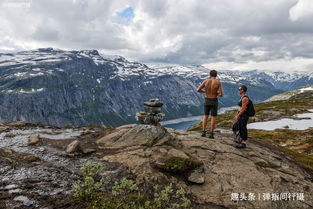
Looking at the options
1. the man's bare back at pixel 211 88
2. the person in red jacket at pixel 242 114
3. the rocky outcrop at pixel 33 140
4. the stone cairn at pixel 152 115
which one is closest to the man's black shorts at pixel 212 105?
the man's bare back at pixel 211 88

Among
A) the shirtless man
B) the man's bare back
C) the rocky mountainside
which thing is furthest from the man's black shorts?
the rocky mountainside

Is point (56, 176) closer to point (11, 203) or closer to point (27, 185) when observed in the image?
point (27, 185)

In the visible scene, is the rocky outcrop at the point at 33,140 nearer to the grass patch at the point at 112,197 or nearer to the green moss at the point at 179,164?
the grass patch at the point at 112,197

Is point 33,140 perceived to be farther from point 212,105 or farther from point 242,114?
point 242,114

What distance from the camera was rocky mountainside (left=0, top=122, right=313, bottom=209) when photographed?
12.0m

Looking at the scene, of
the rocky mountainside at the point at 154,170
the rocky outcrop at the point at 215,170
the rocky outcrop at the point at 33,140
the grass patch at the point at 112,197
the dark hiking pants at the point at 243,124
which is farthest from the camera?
the dark hiking pants at the point at 243,124

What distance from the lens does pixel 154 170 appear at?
1415cm

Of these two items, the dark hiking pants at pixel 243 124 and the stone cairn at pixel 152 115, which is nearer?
the dark hiking pants at pixel 243 124

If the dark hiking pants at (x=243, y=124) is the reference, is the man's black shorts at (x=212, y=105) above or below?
above

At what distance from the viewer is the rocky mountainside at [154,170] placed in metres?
12.0

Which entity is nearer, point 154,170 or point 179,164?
point 154,170

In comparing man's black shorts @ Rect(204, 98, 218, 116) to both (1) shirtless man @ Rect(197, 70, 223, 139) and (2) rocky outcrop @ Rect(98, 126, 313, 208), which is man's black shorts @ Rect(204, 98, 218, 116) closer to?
(1) shirtless man @ Rect(197, 70, 223, 139)

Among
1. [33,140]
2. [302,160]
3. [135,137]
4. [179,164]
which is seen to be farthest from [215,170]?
[302,160]

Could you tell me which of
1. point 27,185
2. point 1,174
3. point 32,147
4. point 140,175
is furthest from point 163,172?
point 32,147
